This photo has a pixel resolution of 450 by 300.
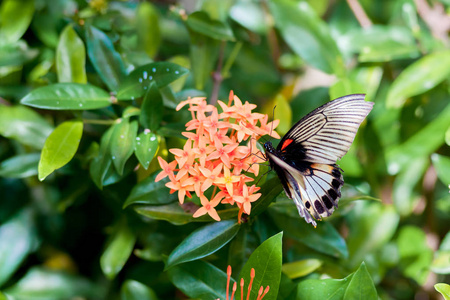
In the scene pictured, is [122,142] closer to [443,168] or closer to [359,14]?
[443,168]

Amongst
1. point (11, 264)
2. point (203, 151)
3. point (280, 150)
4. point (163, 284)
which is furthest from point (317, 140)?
point (11, 264)

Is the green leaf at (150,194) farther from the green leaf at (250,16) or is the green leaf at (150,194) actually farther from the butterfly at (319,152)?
the green leaf at (250,16)

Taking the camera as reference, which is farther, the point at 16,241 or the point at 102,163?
the point at 16,241

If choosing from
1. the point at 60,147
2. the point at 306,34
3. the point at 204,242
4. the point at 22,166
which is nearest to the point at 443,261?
the point at 204,242

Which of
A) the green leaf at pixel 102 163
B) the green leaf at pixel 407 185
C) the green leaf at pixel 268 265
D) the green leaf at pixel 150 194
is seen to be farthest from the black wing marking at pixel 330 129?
the green leaf at pixel 407 185

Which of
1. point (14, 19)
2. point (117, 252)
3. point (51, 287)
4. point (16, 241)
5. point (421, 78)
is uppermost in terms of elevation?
point (421, 78)

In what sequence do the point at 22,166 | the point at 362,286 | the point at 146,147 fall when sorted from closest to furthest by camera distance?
1. the point at 362,286
2. the point at 146,147
3. the point at 22,166

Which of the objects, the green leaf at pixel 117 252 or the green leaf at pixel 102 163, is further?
the green leaf at pixel 117 252
